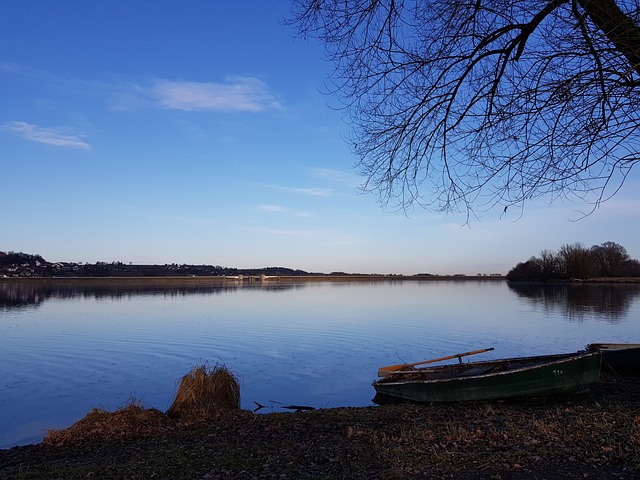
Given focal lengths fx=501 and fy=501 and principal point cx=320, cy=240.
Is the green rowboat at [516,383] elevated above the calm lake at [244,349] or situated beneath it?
elevated above

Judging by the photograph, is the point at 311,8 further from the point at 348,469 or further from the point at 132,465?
the point at 132,465

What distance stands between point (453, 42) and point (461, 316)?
1445 inches

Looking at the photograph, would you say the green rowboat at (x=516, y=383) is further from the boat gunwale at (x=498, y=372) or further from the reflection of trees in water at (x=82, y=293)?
the reflection of trees in water at (x=82, y=293)

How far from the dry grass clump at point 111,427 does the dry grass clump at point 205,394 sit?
964mm

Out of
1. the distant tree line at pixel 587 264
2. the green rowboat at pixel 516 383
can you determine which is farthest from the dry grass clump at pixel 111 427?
the distant tree line at pixel 587 264

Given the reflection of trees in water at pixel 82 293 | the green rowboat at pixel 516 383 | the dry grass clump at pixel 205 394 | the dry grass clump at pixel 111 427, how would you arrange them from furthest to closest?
the reflection of trees in water at pixel 82 293
the dry grass clump at pixel 205 394
the green rowboat at pixel 516 383
the dry grass clump at pixel 111 427

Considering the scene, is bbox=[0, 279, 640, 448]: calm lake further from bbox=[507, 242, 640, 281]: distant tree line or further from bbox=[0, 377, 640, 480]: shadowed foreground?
bbox=[507, 242, 640, 281]: distant tree line

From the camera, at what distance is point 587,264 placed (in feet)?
424

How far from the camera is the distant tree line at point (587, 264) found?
130250 millimetres

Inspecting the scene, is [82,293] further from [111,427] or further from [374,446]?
[374,446]

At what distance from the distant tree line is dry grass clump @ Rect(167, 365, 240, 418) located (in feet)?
439

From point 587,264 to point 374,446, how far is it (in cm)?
13886

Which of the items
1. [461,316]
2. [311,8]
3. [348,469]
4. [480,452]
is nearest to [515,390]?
[480,452]

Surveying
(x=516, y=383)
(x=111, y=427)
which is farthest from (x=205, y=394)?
(x=516, y=383)
